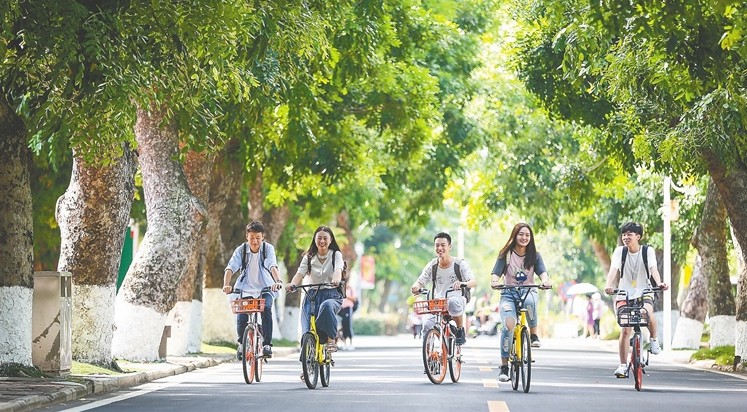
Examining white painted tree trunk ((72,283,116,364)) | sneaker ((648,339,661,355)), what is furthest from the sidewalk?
sneaker ((648,339,661,355))

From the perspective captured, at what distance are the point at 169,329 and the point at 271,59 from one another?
504 cm

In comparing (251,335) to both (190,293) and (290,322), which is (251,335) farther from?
(290,322)

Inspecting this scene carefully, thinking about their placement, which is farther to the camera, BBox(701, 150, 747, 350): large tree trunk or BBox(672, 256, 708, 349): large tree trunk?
BBox(672, 256, 708, 349): large tree trunk

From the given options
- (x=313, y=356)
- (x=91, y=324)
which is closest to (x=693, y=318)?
(x=91, y=324)

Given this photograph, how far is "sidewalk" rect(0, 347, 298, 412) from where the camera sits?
14469 mm

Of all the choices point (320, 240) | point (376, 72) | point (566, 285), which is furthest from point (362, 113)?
point (566, 285)

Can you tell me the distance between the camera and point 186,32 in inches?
651

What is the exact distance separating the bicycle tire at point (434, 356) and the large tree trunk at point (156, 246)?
19.9 ft

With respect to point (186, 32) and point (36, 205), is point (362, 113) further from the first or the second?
point (186, 32)

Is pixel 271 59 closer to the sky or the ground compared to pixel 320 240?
closer to the sky

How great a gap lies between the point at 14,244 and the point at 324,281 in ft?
11.2

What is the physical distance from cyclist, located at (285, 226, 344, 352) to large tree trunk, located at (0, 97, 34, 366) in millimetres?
2856

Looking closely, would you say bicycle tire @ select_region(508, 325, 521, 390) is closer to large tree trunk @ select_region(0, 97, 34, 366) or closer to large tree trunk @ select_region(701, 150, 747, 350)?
large tree trunk @ select_region(0, 97, 34, 366)

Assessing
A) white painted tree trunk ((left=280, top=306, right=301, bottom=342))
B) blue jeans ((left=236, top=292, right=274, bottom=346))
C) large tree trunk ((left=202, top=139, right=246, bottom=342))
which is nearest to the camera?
blue jeans ((left=236, top=292, right=274, bottom=346))
